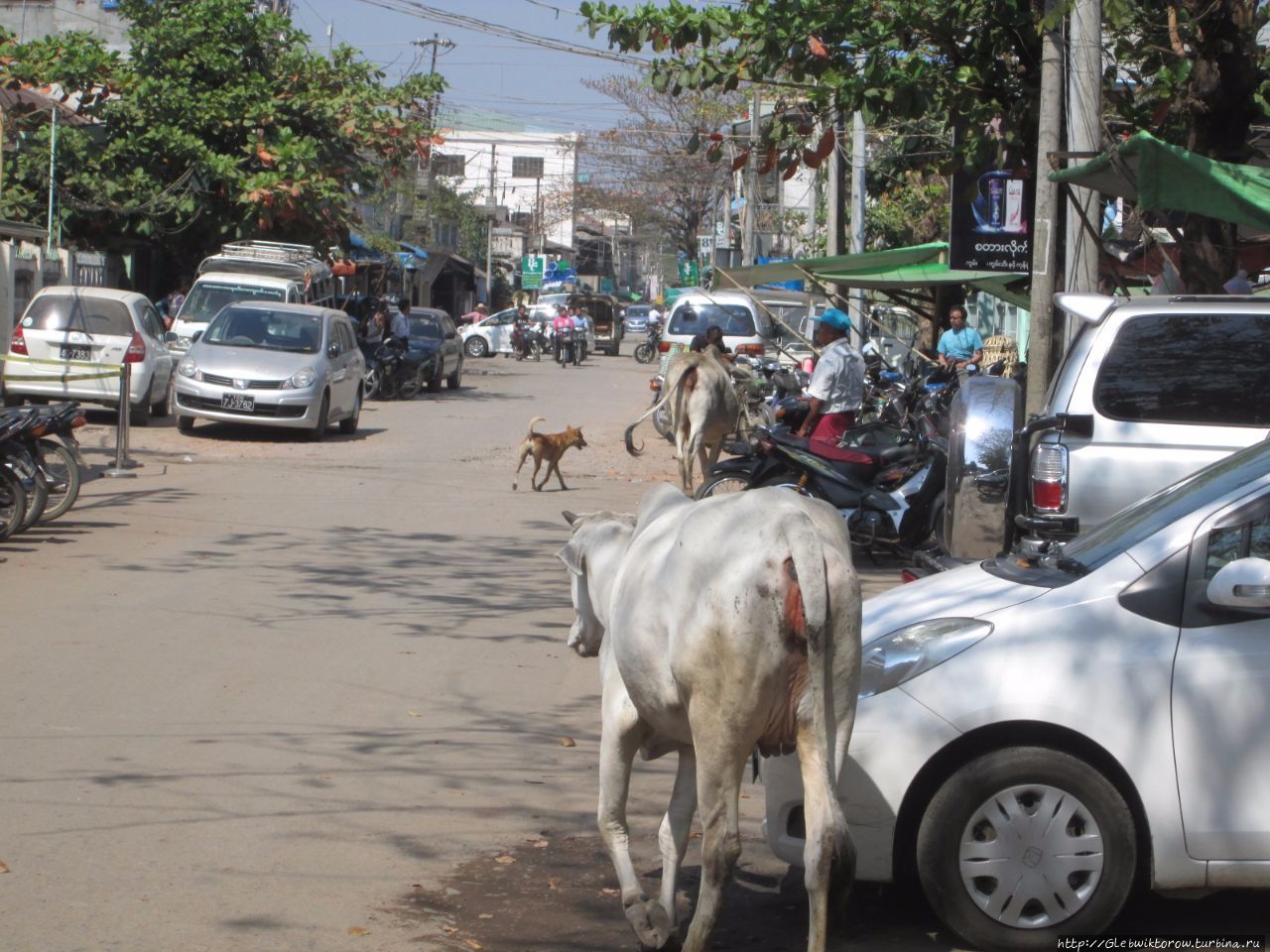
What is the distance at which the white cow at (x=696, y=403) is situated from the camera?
1576 centimetres

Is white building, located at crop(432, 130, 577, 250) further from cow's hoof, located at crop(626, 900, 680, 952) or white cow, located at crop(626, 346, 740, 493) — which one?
cow's hoof, located at crop(626, 900, 680, 952)

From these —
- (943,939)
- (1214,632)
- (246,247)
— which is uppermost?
(246,247)

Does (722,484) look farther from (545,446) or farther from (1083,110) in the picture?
(1083,110)

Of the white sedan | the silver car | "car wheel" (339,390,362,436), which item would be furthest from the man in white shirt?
→ the white sedan

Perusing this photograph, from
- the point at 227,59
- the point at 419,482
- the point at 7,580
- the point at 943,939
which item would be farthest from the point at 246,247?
the point at 943,939

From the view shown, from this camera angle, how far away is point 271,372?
19.9m

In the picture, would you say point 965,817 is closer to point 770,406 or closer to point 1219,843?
point 1219,843

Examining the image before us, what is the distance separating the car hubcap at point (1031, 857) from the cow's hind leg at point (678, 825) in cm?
82

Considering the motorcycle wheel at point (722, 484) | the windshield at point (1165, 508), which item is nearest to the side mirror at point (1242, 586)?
the windshield at point (1165, 508)

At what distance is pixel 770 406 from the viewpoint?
1855 cm

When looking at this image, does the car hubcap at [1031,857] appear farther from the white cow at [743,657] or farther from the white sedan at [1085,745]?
the white cow at [743,657]

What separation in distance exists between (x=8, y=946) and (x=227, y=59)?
26334 millimetres

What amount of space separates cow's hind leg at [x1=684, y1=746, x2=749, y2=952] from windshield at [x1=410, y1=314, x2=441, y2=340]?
92.6ft

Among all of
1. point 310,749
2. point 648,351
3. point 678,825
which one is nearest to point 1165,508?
point 678,825
